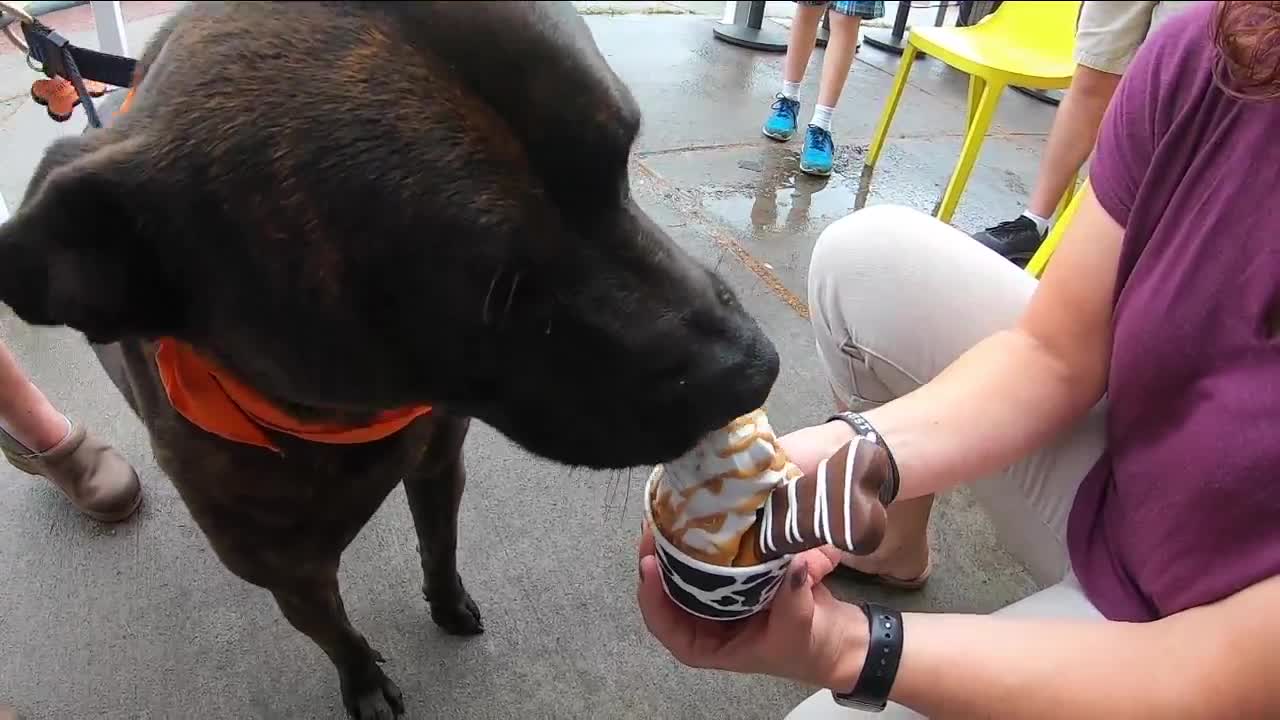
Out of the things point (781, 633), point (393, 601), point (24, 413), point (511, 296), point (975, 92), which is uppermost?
point (511, 296)

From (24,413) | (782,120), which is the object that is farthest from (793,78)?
(24,413)

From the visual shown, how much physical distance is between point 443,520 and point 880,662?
2.53 ft

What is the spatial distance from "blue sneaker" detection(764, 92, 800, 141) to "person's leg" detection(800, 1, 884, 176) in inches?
8.2

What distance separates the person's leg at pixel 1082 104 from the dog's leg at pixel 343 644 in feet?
7.32

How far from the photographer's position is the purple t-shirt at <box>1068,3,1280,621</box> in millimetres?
893

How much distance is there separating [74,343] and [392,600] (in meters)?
1.19

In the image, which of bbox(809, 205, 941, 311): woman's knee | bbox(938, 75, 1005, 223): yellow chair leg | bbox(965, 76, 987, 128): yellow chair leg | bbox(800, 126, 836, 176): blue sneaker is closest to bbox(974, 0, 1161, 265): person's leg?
bbox(938, 75, 1005, 223): yellow chair leg

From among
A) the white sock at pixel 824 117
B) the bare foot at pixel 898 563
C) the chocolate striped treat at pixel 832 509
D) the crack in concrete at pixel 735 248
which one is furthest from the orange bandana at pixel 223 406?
the white sock at pixel 824 117

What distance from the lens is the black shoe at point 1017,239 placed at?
9.21 ft

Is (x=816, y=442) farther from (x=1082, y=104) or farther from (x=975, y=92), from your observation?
(x=975, y=92)

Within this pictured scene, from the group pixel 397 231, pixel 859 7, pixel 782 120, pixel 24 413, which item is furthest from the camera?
pixel 782 120

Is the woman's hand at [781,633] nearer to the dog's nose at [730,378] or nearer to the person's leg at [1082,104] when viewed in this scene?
the dog's nose at [730,378]

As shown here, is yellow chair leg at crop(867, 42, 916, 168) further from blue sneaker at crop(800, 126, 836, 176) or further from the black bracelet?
the black bracelet

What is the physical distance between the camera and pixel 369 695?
1410 mm
